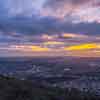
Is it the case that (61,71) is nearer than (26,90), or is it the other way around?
(26,90)

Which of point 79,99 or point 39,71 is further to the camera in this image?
point 39,71

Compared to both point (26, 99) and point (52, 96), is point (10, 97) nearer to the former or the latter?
point (26, 99)

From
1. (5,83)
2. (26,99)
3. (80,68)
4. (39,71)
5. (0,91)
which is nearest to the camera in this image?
(26,99)

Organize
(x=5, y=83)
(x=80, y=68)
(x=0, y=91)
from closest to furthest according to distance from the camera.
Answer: (x=0, y=91) → (x=5, y=83) → (x=80, y=68)

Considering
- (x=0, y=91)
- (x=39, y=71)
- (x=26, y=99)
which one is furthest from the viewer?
(x=39, y=71)

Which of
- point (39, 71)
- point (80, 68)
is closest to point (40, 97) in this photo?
point (39, 71)

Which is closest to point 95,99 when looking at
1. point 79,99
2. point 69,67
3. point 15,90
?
point 79,99

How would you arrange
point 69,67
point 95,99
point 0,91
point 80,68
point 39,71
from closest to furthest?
1. point 0,91
2. point 95,99
3. point 39,71
4. point 69,67
5. point 80,68

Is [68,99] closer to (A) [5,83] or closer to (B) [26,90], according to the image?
(B) [26,90]
